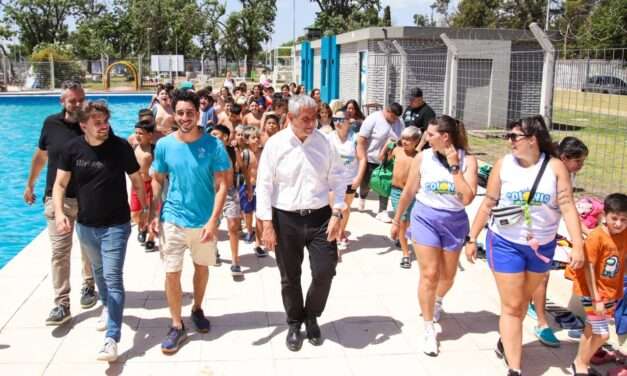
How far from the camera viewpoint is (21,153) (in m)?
17.1

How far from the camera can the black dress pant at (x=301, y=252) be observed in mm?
4336

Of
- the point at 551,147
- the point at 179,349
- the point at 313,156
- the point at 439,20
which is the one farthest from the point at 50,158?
the point at 439,20

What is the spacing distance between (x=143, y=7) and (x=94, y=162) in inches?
2277

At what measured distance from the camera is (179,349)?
4477mm

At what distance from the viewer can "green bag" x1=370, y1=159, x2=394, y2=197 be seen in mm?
7879

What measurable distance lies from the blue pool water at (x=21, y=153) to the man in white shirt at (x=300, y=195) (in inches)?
139

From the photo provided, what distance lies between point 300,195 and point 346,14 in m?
62.7

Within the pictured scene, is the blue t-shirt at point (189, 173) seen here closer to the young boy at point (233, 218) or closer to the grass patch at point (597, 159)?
the young boy at point (233, 218)

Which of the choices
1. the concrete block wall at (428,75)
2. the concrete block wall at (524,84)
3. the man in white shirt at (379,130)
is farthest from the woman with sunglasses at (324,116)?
the concrete block wall at (524,84)

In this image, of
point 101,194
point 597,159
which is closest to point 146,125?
point 101,194

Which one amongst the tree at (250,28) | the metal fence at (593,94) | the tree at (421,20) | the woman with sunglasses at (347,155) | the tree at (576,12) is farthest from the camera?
the tree at (421,20)

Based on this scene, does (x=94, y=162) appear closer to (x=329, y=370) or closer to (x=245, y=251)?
(x=329, y=370)

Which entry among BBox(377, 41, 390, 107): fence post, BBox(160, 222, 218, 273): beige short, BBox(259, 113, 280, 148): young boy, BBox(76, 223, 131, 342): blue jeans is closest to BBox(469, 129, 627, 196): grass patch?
BBox(377, 41, 390, 107): fence post

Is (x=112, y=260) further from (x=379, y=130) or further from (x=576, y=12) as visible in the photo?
(x=576, y=12)
